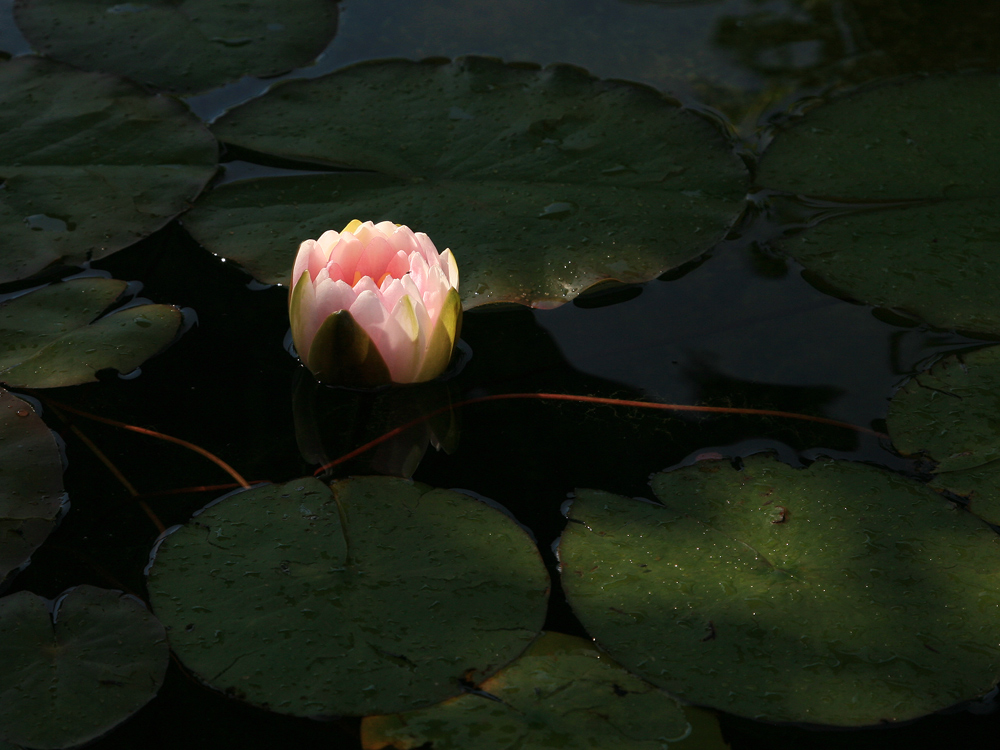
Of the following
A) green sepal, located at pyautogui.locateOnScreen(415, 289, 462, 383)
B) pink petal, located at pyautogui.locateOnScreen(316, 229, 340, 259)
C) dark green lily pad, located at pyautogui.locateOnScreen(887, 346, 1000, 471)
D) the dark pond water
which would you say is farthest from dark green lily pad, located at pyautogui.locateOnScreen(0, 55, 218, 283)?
dark green lily pad, located at pyautogui.locateOnScreen(887, 346, 1000, 471)

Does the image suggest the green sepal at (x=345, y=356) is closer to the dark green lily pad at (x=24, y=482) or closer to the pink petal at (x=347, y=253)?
the pink petal at (x=347, y=253)

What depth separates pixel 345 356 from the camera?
153 centimetres

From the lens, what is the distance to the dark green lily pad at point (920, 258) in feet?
5.57

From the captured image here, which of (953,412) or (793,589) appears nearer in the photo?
(793,589)

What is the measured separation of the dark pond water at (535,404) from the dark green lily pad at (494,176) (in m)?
0.10

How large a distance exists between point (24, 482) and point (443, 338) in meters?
0.78

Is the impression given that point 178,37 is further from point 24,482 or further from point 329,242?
point 24,482

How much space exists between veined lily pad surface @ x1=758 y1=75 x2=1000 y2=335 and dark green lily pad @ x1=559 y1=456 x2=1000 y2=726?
20.6 inches

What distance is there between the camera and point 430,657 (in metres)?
1.16

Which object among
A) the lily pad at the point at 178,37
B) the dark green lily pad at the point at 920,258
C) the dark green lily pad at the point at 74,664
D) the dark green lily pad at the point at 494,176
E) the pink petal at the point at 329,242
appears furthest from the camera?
the lily pad at the point at 178,37

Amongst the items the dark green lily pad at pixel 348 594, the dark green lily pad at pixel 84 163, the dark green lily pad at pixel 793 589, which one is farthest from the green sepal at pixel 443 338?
the dark green lily pad at pixel 84 163

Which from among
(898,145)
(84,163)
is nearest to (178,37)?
(84,163)

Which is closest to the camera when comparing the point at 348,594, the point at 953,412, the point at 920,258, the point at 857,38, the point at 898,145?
the point at 348,594

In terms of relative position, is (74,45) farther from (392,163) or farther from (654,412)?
(654,412)
